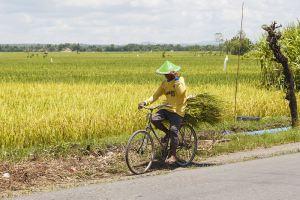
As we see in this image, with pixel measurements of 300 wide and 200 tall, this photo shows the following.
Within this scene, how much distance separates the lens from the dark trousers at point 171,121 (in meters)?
9.89

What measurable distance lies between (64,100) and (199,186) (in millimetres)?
10620

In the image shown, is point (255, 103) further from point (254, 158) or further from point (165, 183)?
point (165, 183)

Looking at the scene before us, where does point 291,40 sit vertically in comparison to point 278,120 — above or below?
above

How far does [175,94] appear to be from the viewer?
9.88 m

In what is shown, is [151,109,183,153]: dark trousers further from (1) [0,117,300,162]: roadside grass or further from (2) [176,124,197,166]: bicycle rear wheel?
(1) [0,117,300,162]: roadside grass

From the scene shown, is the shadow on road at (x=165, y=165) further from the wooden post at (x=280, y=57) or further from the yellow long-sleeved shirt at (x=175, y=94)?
the wooden post at (x=280, y=57)

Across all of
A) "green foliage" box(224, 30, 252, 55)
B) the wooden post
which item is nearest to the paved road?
the wooden post

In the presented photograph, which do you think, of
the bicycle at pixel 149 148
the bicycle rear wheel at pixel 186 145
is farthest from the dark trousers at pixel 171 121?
the bicycle rear wheel at pixel 186 145

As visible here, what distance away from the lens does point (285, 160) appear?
10641 millimetres

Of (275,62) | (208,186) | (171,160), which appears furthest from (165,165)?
(275,62)

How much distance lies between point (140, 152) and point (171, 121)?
81 centimetres

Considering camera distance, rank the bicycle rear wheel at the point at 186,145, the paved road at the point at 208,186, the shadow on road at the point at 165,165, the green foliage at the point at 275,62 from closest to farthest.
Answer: the paved road at the point at 208,186
the shadow on road at the point at 165,165
the bicycle rear wheel at the point at 186,145
the green foliage at the point at 275,62

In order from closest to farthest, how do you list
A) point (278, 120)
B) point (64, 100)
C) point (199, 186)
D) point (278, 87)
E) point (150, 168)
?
point (199, 186)
point (150, 168)
point (278, 120)
point (64, 100)
point (278, 87)

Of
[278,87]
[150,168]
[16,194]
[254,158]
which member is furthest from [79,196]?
[278,87]
